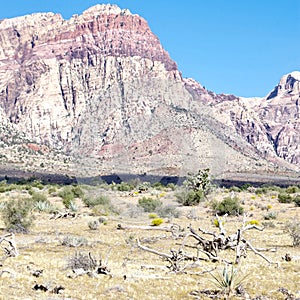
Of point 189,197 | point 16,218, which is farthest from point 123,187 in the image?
point 16,218

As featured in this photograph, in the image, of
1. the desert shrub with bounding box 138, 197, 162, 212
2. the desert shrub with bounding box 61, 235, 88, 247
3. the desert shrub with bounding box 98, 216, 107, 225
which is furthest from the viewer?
the desert shrub with bounding box 138, 197, 162, 212

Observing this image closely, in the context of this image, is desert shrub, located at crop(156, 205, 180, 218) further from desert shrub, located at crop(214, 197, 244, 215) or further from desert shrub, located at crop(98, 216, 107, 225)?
desert shrub, located at crop(98, 216, 107, 225)

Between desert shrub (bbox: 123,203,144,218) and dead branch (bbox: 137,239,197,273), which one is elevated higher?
desert shrub (bbox: 123,203,144,218)

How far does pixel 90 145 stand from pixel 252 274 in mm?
5043

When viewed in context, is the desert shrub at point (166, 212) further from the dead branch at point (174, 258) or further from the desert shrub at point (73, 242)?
the dead branch at point (174, 258)

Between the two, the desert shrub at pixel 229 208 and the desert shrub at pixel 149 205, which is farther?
the desert shrub at pixel 229 208

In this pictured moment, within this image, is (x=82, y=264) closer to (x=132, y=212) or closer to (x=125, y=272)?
(x=125, y=272)

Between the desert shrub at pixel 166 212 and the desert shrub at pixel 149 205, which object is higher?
the desert shrub at pixel 149 205

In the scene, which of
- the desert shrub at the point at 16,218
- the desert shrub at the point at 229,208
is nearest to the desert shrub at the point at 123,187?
the desert shrub at the point at 16,218

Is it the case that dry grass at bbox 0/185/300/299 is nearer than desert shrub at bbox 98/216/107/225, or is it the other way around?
dry grass at bbox 0/185/300/299

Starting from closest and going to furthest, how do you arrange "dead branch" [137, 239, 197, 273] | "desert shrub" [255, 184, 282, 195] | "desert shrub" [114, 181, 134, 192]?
"dead branch" [137, 239, 197, 273]
"desert shrub" [114, 181, 134, 192]
"desert shrub" [255, 184, 282, 195]

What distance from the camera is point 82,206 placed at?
33094mm

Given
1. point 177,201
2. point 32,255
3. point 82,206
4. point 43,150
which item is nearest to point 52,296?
point 32,255

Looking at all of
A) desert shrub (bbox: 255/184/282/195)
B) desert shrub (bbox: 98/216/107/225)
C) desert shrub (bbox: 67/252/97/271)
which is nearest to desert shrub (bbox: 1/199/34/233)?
desert shrub (bbox: 98/216/107/225)
